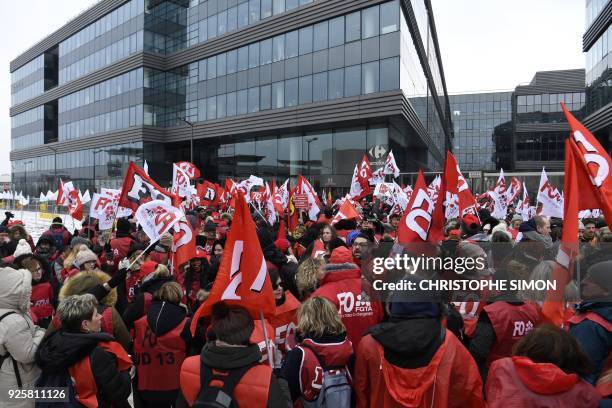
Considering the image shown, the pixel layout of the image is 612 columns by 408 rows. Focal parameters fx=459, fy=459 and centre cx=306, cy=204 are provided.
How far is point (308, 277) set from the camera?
455cm

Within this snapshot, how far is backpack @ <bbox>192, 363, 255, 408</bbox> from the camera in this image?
2408mm

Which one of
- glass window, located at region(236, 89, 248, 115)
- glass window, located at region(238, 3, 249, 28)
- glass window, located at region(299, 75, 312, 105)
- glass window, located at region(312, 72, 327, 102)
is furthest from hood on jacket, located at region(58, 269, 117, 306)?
glass window, located at region(238, 3, 249, 28)

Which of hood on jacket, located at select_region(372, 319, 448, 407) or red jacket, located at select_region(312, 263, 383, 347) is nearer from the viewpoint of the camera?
hood on jacket, located at select_region(372, 319, 448, 407)

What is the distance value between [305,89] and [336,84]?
8.96 feet

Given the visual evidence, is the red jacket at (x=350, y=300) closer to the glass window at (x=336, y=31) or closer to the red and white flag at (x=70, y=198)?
the red and white flag at (x=70, y=198)

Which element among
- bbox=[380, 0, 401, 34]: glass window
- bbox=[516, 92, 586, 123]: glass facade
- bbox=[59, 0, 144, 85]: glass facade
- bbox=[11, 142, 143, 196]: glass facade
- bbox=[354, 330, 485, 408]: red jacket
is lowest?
bbox=[354, 330, 485, 408]: red jacket

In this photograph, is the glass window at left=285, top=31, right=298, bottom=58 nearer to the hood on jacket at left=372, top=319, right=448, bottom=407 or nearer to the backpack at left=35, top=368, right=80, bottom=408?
the backpack at left=35, top=368, right=80, bottom=408

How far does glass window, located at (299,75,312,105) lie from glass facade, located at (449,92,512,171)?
7219 cm

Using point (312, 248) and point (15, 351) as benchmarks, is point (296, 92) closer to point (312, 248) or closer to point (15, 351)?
point (312, 248)

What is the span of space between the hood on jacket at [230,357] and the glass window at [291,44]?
32.3 meters

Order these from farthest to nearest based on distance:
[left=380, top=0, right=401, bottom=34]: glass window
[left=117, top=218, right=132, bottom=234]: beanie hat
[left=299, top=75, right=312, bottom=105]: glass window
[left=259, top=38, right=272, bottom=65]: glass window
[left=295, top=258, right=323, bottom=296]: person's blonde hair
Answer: [left=259, top=38, right=272, bottom=65]: glass window → [left=299, top=75, right=312, bottom=105]: glass window → [left=380, top=0, right=401, bottom=34]: glass window → [left=117, top=218, right=132, bottom=234]: beanie hat → [left=295, top=258, right=323, bottom=296]: person's blonde hair

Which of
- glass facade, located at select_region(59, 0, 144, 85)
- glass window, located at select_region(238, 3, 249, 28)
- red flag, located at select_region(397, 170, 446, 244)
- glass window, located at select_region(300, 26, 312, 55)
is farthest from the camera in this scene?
glass facade, located at select_region(59, 0, 144, 85)

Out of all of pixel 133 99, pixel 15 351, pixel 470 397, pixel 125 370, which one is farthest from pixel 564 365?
pixel 133 99

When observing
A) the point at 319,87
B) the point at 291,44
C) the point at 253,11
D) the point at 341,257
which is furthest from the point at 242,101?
the point at 341,257
